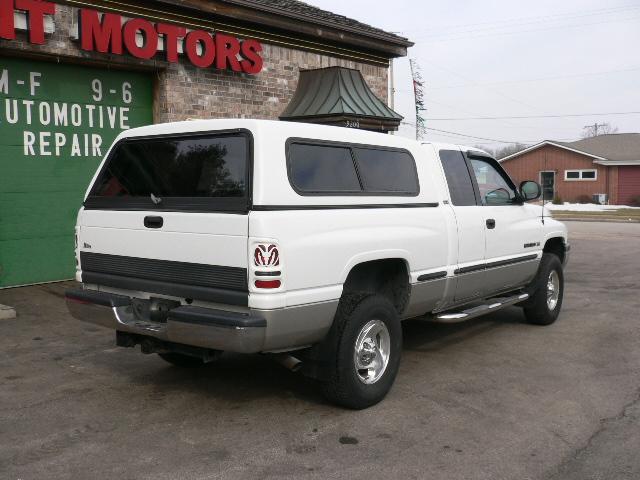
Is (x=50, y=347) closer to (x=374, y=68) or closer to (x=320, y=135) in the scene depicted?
(x=320, y=135)

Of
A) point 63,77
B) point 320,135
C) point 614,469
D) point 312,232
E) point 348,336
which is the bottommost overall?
point 614,469

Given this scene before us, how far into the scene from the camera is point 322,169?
4875 millimetres

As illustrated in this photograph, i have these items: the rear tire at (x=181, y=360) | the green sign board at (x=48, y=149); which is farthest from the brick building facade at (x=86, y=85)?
the rear tire at (x=181, y=360)

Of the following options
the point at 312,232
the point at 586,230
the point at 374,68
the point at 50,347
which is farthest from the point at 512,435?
the point at 586,230

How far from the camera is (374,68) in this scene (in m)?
15.0

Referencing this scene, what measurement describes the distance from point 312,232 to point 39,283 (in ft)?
22.7

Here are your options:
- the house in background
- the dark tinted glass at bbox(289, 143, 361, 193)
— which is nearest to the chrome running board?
the dark tinted glass at bbox(289, 143, 361, 193)

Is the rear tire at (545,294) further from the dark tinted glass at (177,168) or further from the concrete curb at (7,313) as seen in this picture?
the concrete curb at (7,313)

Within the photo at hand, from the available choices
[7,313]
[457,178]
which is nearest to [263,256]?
[457,178]

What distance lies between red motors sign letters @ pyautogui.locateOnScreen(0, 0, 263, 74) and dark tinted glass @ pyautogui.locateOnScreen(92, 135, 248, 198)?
477cm

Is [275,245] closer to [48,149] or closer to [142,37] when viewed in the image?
[48,149]

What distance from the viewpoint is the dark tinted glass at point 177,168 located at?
4590mm

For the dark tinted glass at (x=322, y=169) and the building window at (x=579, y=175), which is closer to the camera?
the dark tinted glass at (x=322, y=169)

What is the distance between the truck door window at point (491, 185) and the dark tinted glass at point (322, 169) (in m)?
1.97
